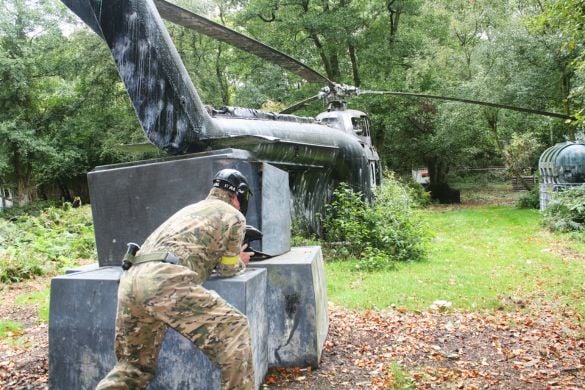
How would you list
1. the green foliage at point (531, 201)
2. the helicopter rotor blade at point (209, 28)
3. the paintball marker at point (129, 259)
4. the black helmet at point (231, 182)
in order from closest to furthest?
the paintball marker at point (129, 259), the black helmet at point (231, 182), the helicopter rotor blade at point (209, 28), the green foliage at point (531, 201)

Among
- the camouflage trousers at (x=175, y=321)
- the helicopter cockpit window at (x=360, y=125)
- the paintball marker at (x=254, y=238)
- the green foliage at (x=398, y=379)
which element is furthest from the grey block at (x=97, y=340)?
the helicopter cockpit window at (x=360, y=125)

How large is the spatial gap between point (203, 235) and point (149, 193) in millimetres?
1423

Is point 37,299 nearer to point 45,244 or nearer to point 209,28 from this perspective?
point 45,244

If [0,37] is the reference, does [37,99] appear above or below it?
below

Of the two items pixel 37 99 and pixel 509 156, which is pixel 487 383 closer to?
pixel 509 156

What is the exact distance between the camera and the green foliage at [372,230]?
9.53 m

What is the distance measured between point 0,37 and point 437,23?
21238 millimetres

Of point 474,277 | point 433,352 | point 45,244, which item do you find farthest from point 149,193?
point 45,244

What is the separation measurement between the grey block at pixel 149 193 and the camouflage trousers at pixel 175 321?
135cm

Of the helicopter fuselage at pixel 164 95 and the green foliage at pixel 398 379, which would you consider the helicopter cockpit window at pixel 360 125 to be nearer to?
the helicopter fuselage at pixel 164 95

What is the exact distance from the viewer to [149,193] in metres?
4.62

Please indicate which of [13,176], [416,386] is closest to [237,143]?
[416,386]

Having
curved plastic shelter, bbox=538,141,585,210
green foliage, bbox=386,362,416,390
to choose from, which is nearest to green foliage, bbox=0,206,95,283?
green foliage, bbox=386,362,416,390

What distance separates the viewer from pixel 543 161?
56.6 ft
